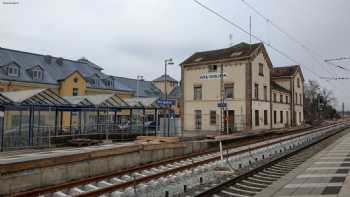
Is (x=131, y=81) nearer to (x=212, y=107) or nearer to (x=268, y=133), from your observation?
(x=212, y=107)

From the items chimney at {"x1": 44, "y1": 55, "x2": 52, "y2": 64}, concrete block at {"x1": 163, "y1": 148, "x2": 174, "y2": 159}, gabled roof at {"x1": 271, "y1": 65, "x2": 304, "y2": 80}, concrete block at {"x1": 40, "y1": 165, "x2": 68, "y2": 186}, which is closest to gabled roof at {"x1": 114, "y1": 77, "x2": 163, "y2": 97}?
chimney at {"x1": 44, "y1": 55, "x2": 52, "y2": 64}

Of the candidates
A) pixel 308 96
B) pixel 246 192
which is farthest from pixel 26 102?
pixel 308 96

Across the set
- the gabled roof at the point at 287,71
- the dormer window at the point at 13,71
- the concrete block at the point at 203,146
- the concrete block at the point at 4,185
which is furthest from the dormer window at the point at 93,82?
the concrete block at the point at 4,185

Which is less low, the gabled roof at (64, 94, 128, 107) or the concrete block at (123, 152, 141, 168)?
the gabled roof at (64, 94, 128, 107)

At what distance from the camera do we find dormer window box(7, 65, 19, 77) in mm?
44406

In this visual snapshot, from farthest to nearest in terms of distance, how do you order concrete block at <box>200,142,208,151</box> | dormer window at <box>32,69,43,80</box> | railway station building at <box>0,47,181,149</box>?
dormer window at <box>32,69,43,80</box> < railway station building at <box>0,47,181,149</box> < concrete block at <box>200,142,208,151</box>

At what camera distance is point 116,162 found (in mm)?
14477

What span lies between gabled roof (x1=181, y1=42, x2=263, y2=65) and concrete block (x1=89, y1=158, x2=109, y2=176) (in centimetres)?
2933

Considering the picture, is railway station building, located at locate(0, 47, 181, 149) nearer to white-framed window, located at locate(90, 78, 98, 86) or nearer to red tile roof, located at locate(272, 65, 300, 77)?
white-framed window, located at locate(90, 78, 98, 86)

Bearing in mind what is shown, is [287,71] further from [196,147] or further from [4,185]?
[4,185]

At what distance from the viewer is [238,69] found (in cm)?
4078

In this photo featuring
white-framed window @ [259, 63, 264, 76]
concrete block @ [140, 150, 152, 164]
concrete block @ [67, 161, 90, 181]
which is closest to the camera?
concrete block @ [67, 161, 90, 181]

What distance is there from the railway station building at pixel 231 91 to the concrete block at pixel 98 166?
2422cm

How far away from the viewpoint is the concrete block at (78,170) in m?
12.0
